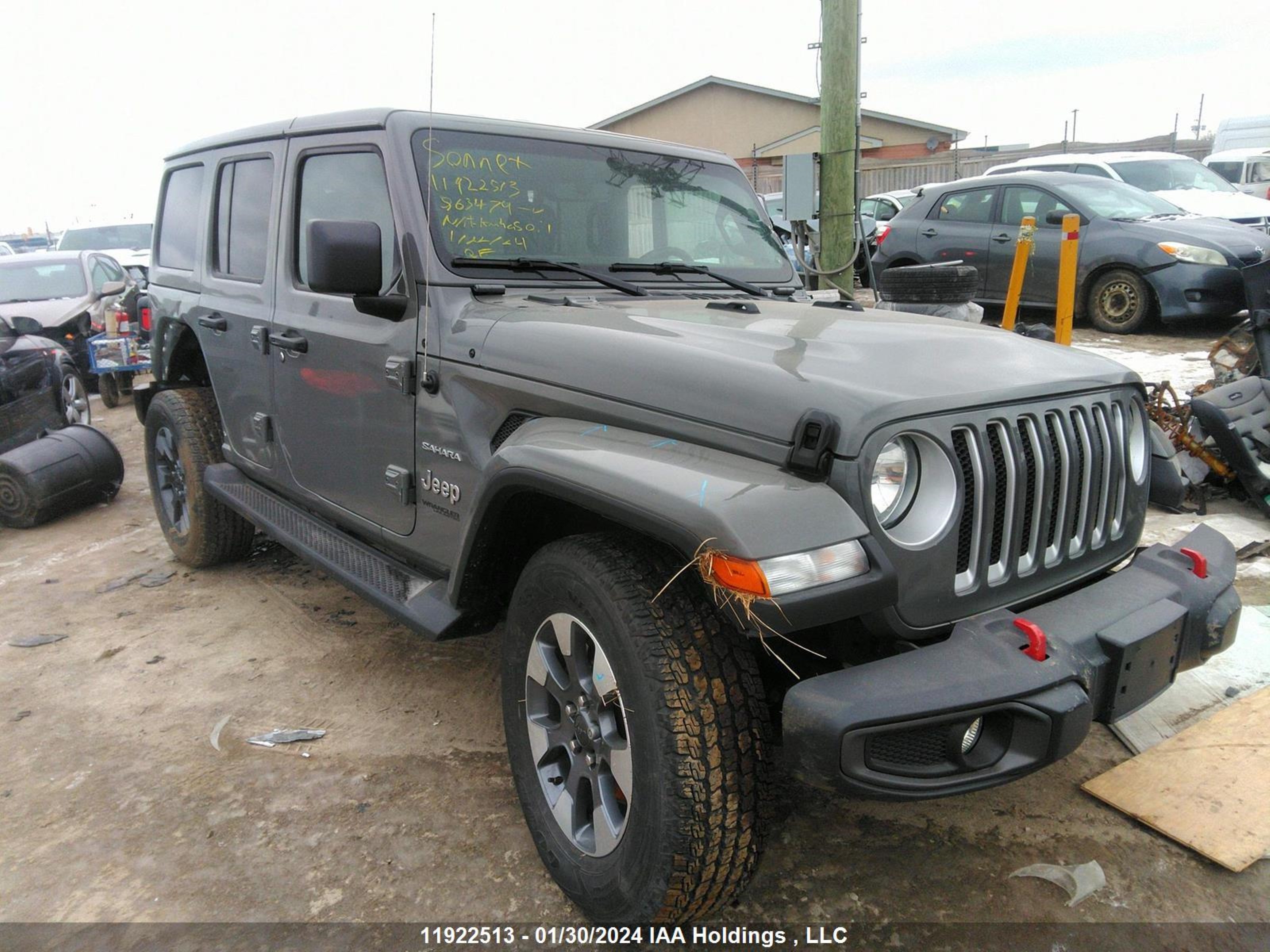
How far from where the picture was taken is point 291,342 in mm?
3303

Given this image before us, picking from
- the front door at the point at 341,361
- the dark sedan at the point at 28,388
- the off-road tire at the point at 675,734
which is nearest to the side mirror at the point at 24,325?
the dark sedan at the point at 28,388

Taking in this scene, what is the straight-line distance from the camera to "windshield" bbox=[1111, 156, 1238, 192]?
35.9 ft

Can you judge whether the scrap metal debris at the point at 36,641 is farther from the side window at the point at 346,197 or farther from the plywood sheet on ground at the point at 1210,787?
the plywood sheet on ground at the point at 1210,787

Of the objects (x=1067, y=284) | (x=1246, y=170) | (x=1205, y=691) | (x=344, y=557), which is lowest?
(x=1205, y=691)

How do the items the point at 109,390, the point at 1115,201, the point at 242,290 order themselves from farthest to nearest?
1. the point at 109,390
2. the point at 1115,201
3. the point at 242,290

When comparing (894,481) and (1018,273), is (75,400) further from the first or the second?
(894,481)

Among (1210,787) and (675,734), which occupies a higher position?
(675,734)

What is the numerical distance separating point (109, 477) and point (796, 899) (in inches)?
218

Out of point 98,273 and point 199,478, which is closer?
point 199,478

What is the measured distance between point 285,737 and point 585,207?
2.06 metres

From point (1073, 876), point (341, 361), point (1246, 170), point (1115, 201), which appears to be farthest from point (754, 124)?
point (1073, 876)

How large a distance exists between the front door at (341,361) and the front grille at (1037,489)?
5.43 ft

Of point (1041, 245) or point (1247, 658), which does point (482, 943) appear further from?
point (1041, 245)

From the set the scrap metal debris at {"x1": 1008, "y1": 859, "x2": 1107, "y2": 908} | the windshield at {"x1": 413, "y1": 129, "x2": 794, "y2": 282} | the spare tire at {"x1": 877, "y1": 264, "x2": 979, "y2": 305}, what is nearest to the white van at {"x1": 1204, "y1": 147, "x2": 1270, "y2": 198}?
the spare tire at {"x1": 877, "y1": 264, "x2": 979, "y2": 305}
